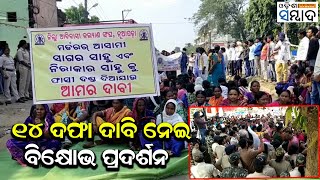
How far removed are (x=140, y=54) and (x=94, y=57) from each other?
1.65 ft

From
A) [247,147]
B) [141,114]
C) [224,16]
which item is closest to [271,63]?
[141,114]

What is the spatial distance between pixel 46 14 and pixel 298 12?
21.0m

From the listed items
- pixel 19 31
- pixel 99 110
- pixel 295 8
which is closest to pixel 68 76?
pixel 99 110

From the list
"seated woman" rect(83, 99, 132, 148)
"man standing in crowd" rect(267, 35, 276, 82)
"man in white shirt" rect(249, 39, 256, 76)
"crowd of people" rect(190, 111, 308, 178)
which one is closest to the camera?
"crowd of people" rect(190, 111, 308, 178)

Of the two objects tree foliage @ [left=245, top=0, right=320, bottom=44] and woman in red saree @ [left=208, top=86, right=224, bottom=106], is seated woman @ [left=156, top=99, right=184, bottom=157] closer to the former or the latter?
woman in red saree @ [left=208, top=86, right=224, bottom=106]

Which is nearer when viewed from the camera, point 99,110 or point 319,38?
point 99,110

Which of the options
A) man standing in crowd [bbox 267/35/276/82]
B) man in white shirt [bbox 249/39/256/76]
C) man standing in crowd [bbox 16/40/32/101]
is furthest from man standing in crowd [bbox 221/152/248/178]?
man in white shirt [bbox 249/39/256/76]

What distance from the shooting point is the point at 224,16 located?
187 feet

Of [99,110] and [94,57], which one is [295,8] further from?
[94,57]

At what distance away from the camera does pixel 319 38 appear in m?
8.94

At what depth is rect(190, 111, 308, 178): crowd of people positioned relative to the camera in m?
3.56

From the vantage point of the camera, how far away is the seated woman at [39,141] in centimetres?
572

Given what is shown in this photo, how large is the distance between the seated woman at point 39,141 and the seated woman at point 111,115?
2.35 feet

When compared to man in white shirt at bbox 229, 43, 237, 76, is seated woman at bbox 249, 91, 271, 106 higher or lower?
lower
